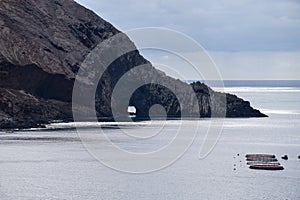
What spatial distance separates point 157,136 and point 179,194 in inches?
3746

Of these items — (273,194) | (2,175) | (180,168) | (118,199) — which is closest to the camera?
(118,199)

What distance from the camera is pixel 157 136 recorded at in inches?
7790

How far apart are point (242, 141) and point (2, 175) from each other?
87.3 meters

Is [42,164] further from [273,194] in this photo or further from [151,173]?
[273,194]

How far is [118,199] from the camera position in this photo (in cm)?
9781

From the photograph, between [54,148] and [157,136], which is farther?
[157,136]

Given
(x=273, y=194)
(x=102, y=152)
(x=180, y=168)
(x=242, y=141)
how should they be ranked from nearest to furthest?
(x=273, y=194) < (x=180, y=168) < (x=102, y=152) < (x=242, y=141)

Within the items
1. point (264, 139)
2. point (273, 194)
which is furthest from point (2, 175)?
point (264, 139)

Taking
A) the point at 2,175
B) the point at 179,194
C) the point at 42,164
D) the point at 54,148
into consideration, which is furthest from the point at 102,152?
the point at 179,194

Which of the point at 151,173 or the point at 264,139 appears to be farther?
the point at 264,139

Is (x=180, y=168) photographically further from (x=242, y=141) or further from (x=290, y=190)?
(x=242, y=141)

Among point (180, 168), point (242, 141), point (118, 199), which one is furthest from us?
point (242, 141)

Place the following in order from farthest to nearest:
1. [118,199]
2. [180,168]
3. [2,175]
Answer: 1. [180,168]
2. [2,175]
3. [118,199]

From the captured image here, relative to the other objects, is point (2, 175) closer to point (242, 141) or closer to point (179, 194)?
point (179, 194)
